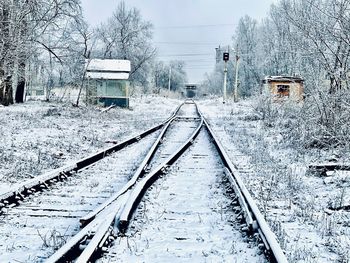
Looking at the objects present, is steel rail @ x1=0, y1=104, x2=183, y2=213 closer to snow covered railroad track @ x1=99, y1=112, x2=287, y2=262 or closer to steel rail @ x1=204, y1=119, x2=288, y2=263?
snow covered railroad track @ x1=99, y1=112, x2=287, y2=262

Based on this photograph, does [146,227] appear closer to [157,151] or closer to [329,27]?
[157,151]

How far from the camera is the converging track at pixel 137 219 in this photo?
381 cm

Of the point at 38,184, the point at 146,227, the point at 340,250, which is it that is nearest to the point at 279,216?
the point at 340,250

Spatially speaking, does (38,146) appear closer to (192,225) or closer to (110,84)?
(192,225)

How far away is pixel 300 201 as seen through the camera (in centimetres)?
612

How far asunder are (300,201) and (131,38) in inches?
2640

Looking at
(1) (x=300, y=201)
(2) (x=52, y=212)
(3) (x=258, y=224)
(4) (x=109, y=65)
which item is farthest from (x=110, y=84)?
(3) (x=258, y=224)

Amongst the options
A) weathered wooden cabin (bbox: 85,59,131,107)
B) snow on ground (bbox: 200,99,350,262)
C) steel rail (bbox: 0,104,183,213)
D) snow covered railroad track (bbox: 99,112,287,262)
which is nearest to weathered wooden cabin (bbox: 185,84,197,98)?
weathered wooden cabin (bbox: 85,59,131,107)

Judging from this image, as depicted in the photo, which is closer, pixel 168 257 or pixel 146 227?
pixel 168 257

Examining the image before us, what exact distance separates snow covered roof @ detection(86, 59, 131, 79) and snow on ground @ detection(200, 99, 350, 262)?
2568cm

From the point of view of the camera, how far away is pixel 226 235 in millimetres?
4422

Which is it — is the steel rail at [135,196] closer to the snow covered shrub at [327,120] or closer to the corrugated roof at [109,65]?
the snow covered shrub at [327,120]

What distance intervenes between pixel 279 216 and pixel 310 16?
9.27 meters

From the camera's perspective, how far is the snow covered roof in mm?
34906
